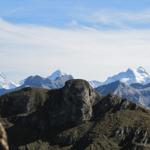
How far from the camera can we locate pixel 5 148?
47.6 feet

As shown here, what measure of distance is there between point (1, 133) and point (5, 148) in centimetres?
42

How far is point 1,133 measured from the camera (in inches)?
578
